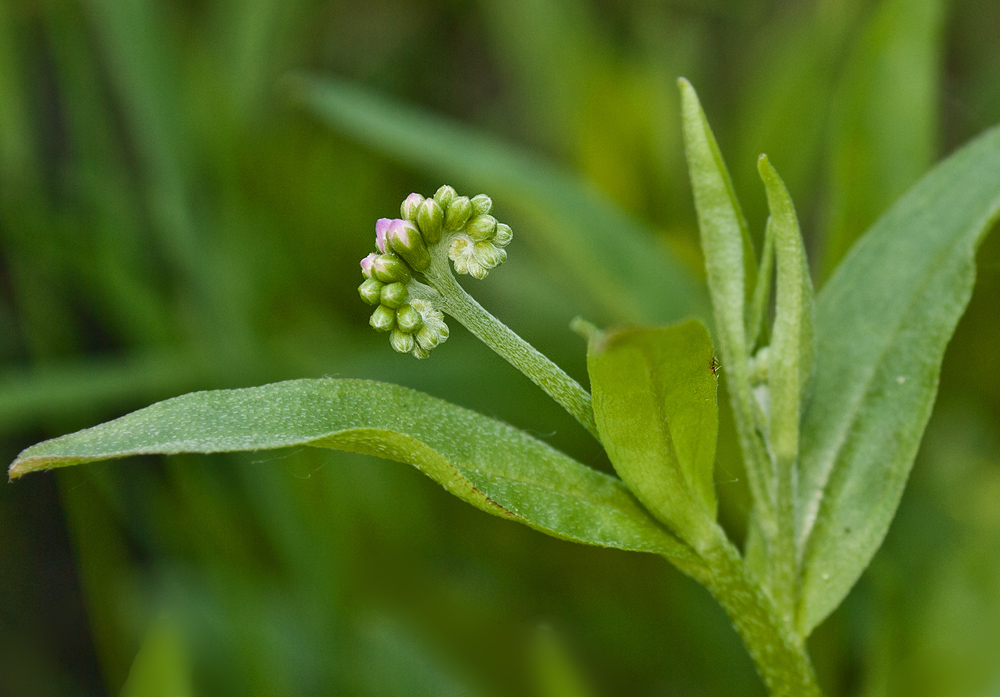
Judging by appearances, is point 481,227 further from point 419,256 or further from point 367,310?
Answer: point 367,310

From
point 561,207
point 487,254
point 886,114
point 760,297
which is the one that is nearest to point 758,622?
point 760,297

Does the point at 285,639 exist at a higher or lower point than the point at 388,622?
higher

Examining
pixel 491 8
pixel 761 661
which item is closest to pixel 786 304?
pixel 761 661

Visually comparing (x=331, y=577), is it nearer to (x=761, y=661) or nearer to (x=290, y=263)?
(x=290, y=263)

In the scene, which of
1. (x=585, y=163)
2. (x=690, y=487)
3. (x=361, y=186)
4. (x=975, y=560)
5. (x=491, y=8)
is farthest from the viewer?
(x=491, y=8)

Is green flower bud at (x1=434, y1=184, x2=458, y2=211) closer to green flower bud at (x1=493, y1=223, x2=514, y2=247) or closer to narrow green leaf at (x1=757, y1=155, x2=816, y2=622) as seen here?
green flower bud at (x1=493, y1=223, x2=514, y2=247)

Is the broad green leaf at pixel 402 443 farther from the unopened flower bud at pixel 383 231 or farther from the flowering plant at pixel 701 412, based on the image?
the unopened flower bud at pixel 383 231

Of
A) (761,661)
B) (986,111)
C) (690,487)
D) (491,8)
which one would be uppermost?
(491,8)

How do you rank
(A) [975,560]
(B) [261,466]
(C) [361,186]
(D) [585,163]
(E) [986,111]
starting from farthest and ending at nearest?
(C) [361,186]
(D) [585,163]
(E) [986,111]
(B) [261,466]
(A) [975,560]
